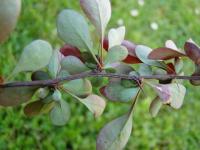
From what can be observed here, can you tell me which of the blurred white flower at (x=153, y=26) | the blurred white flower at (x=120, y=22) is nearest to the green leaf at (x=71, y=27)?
the blurred white flower at (x=120, y=22)

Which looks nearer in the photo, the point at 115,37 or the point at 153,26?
the point at 115,37

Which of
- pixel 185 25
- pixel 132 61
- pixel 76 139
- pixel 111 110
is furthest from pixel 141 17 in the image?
pixel 132 61

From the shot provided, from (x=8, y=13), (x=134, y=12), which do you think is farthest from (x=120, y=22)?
(x=8, y=13)

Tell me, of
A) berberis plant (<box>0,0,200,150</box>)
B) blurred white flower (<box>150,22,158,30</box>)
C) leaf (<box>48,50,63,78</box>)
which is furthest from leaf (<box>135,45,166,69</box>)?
blurred white flower (<box>150,22,158,30</box>)

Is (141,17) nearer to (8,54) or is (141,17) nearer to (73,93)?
(8,54)

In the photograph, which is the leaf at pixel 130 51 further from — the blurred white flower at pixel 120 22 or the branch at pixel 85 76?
the blurred white flower at pixel 120 22

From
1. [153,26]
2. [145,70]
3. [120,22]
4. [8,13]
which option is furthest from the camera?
[153,26]

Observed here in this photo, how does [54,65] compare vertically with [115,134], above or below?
above

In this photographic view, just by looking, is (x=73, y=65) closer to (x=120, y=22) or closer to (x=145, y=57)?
(x=145, y=57)

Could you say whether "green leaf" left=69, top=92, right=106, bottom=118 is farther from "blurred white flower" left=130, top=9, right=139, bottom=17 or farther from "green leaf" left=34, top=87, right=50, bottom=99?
"blurred white flower" left=130, top=9, right=139, bottom=17
